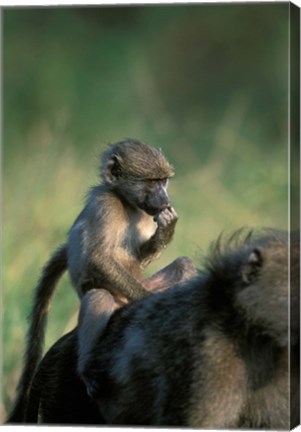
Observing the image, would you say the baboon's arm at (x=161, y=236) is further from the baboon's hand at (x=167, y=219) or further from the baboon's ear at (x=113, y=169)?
the baboon's ear at (x=113, y=169)

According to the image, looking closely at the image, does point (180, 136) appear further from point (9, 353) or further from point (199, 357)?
point (199, 357)

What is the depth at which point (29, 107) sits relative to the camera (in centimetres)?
741

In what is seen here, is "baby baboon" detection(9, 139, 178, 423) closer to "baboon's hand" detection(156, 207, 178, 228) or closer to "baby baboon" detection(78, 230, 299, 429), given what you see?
"baboon's hand" detection(156, 207, 178, 228)

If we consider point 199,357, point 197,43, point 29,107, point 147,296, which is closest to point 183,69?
point 197,43

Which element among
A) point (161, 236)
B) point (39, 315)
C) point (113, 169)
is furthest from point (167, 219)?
point (39, 315)

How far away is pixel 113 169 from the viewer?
745cm

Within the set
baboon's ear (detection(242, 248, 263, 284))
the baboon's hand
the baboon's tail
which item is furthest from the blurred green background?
baboon's ear (detection(242, 248, 263, 284))

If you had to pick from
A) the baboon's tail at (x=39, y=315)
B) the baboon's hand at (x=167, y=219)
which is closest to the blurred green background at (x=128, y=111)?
the baboon's tail at (x=39, y=315)

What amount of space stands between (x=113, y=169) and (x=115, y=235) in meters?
0.38

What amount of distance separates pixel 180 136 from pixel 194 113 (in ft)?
1.01

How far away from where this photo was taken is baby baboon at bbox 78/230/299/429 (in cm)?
614

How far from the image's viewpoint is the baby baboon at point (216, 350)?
20.2 ft

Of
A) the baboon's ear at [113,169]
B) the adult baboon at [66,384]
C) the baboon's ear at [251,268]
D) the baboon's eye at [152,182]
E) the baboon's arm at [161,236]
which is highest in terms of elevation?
the baboon's ear at [113,169]

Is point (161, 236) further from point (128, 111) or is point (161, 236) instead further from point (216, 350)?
point (216, 350)
